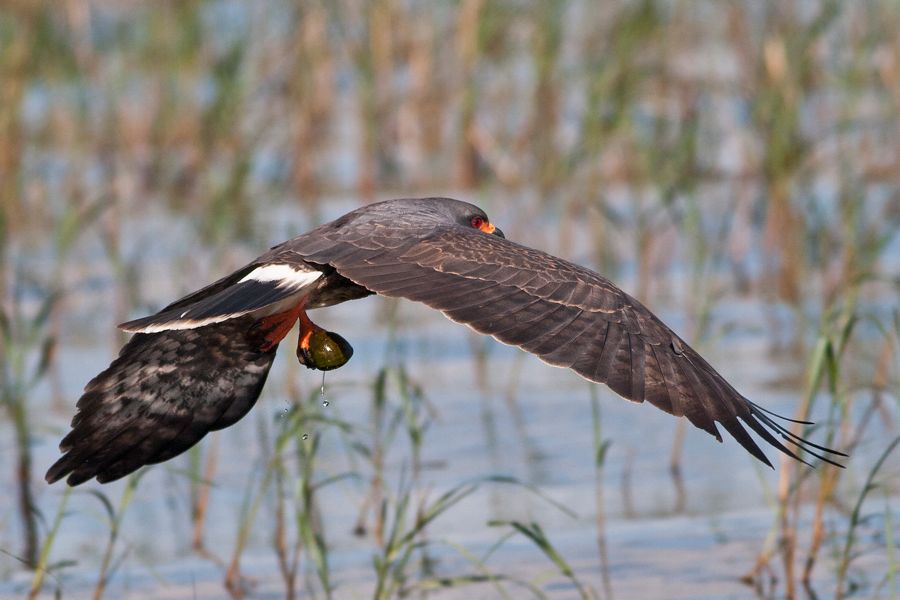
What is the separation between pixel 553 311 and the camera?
13.5ft

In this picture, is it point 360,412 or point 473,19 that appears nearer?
point 360,412

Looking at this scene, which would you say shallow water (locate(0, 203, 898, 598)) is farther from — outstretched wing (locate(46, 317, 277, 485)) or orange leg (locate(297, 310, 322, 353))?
orange leg (locate(297, 310, 322, 353))

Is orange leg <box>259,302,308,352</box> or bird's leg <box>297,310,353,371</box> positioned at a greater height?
orange leg <box>259,302,308,352</box>

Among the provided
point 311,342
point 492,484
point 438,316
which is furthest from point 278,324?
point 438,316

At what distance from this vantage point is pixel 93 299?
9.18 metres

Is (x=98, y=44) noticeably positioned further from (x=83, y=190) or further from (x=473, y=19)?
(x=473, y=19)

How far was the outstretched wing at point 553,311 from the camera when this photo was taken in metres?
3.88

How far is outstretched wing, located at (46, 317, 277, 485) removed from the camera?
15.4ft

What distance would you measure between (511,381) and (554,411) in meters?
0.44

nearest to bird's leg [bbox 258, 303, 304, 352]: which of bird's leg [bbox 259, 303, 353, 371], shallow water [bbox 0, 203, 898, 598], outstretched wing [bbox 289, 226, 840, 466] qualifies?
bird's leg [bbox 259, 303, 353, 371]

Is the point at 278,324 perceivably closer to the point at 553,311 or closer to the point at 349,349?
the point at 349,349

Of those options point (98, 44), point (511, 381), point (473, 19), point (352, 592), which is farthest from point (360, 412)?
point (98, 44)

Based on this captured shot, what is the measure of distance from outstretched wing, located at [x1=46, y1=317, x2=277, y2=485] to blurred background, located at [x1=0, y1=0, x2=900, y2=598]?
17 centimetres

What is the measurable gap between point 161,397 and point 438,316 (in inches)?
173
